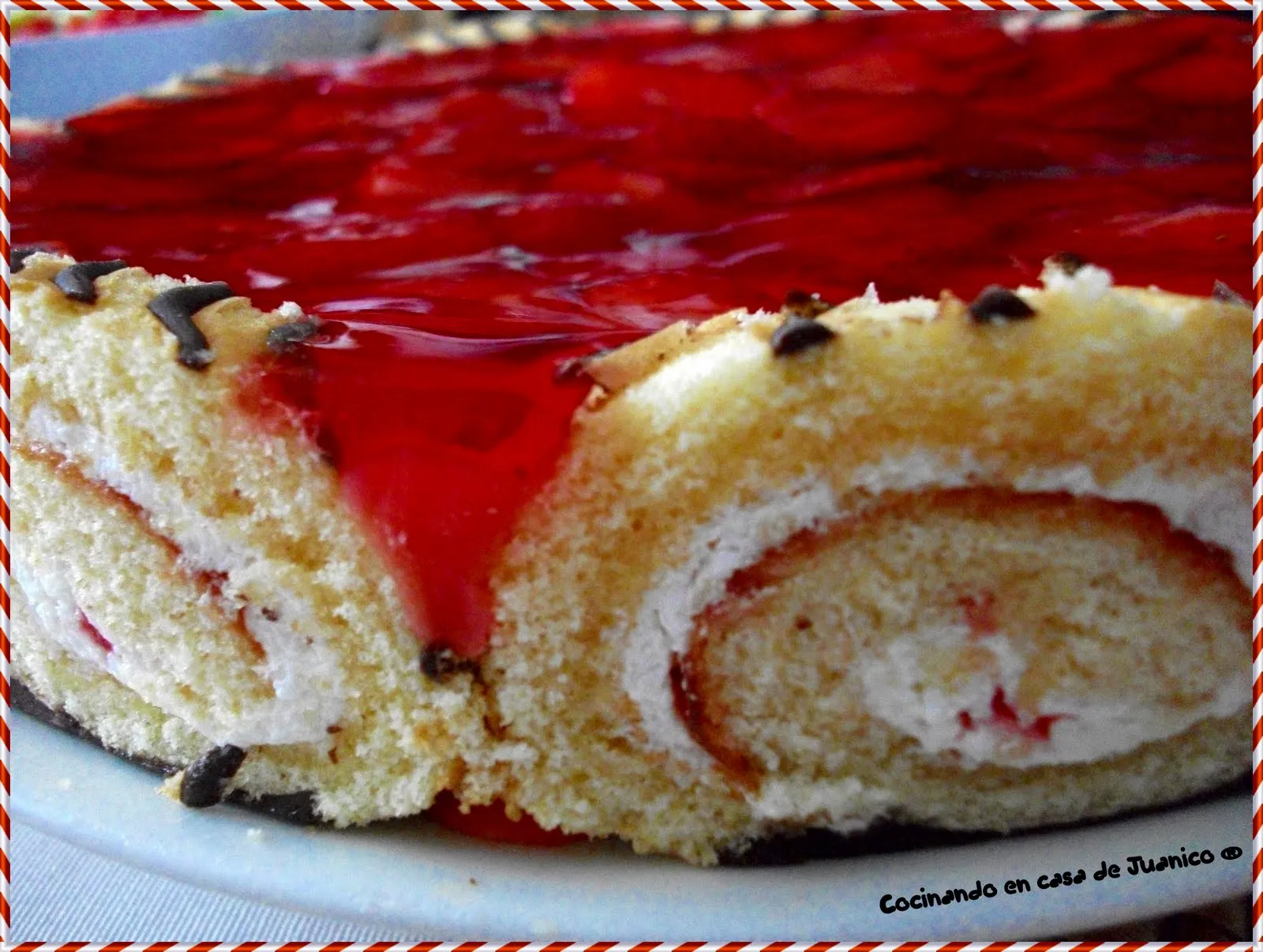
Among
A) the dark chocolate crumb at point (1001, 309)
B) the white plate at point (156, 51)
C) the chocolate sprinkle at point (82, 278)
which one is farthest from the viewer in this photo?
the white plate at point (156, 51)

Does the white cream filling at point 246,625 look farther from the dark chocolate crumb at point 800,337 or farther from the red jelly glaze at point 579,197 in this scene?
the dark chocolate crumb at point 800,337

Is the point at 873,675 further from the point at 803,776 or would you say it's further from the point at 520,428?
the point at 520,428

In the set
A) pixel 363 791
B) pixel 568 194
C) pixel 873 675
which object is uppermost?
pixel 568 194

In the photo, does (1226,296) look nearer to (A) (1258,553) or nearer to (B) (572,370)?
(A) (1258,553)

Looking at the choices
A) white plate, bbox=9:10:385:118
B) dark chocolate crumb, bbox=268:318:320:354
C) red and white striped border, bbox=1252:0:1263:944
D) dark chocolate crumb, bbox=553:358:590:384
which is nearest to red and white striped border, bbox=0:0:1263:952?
red and white striped border, bbox=1252:0:1263:944

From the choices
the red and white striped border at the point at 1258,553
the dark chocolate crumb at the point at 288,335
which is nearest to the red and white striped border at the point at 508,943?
the red and white striped border at the point at 1258,553

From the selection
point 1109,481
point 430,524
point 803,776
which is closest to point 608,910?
point 803,776

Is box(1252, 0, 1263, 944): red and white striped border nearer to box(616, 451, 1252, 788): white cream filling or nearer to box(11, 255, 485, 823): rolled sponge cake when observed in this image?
box(616, 451, 1252, 788): white cream filling
